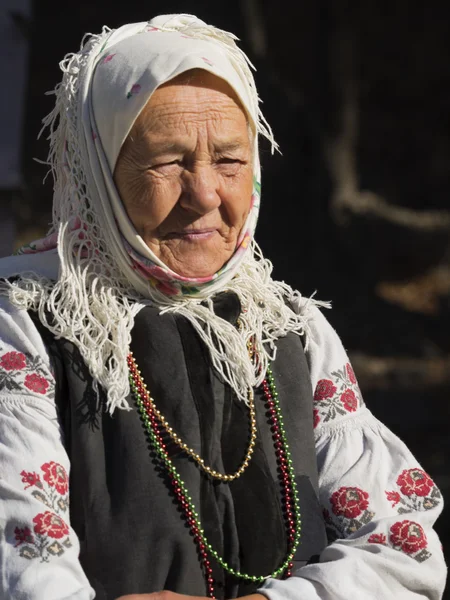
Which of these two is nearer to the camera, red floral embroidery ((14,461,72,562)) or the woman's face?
red floral embroidery ((14,461,72,562))

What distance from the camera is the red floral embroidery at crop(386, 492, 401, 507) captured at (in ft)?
8.30

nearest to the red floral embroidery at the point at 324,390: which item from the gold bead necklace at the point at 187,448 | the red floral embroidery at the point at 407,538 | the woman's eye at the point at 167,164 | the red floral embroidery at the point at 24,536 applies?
the gold bead necklace at the point at 187,448

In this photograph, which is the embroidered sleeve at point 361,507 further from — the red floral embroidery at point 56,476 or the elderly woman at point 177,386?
the red floral embroidery at point 56,476

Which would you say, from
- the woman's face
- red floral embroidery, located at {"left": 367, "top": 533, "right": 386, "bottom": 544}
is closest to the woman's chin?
the woman's face

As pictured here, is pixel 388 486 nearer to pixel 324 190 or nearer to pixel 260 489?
pixel 260 489

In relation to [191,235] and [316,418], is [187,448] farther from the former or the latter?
[191,235]

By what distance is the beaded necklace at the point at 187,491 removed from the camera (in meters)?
2.43

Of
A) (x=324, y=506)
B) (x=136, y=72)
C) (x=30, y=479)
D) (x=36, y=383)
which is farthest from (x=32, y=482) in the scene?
(x=136, y=72)

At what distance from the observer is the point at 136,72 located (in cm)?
248

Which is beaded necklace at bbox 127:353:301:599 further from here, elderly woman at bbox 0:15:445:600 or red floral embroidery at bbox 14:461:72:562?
red floral embroidery at bbox 14:461:72:562

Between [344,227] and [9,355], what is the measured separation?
612 centimetres

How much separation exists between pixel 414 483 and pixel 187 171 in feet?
2.85

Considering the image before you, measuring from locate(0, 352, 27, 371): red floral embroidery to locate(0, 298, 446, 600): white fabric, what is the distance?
0.01 m

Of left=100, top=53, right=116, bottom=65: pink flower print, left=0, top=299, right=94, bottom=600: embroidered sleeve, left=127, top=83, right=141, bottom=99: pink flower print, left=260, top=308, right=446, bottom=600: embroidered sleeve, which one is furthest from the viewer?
left=100, top=53, right=116, bottom=65: pink flower print
